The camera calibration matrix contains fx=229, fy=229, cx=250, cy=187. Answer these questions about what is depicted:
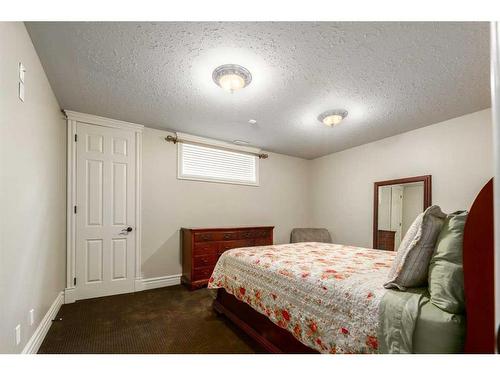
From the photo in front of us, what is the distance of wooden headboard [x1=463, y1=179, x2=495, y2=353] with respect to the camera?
0.84 meters

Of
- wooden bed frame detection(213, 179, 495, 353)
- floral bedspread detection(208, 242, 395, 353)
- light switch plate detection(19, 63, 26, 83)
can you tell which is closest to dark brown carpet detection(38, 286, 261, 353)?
floral bedspread detection(208, 242, 395, 353)

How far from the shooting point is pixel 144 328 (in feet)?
7.27

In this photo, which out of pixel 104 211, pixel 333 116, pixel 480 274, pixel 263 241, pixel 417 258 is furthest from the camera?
pixel 263 241

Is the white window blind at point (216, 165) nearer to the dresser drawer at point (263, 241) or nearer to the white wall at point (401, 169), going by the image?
the dresser drawer at point (263, 241)

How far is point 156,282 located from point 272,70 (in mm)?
3253

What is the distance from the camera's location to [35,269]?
1884mm

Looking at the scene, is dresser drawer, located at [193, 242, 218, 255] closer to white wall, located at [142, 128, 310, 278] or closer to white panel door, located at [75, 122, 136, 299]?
white wall, located at [142, 128, 310, 278]

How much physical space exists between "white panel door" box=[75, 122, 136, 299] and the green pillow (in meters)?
3.36

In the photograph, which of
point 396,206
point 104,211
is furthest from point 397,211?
point 104,211

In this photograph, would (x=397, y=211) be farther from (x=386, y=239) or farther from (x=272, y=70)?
(x=272, y=70)

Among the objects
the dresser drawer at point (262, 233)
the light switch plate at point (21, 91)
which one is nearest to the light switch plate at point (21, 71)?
the light switch plate at point (21, 91)

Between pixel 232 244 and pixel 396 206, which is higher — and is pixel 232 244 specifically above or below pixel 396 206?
below
